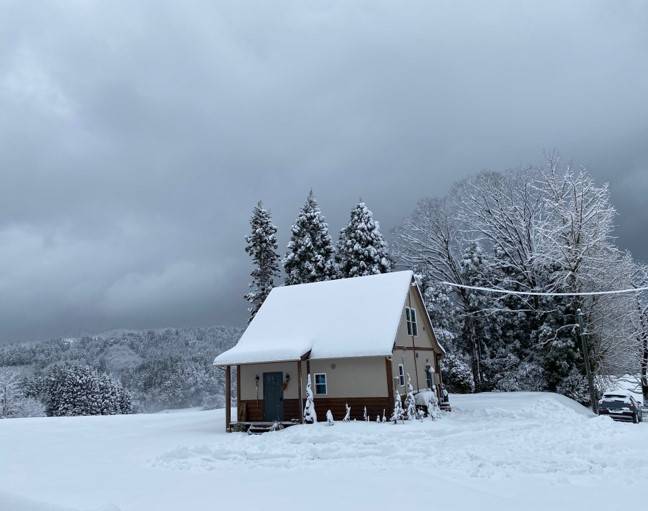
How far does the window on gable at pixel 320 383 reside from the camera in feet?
70.3

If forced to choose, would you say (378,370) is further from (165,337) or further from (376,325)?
(165,337)

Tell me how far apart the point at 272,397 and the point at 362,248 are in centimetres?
1692

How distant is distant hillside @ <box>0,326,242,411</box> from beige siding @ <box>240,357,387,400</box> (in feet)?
195

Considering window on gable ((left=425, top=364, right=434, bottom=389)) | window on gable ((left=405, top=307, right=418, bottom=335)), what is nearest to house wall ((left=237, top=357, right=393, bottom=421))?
window on gable ((left=405, top=307, right=418, bottom=335))

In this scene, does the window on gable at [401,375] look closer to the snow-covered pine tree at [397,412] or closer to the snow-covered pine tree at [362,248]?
the snow-covered pine tree at [397,412]

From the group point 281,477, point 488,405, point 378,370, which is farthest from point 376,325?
point 281,477

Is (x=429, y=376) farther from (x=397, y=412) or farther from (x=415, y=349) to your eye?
(x=397, y=412)

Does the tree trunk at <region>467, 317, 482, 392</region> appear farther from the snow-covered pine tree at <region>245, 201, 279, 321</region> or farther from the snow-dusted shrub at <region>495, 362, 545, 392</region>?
the snow-covered pine tree at <region>245, 201, 279, 321</region>

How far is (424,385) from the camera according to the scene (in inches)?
976

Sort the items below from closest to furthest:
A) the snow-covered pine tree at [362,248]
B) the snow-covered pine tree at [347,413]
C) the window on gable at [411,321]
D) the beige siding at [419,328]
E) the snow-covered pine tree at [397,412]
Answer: the snow-covered pine tree at [397,412] < the snow-covered pine tree at [347,413] < the beige siding at [419,328] < the window on gable at [411,321] < the snow-covered pine tree at [362,248]

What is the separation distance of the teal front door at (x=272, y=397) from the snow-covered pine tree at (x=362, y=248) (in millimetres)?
15136

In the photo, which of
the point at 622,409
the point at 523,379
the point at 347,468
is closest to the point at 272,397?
the point at 347,468

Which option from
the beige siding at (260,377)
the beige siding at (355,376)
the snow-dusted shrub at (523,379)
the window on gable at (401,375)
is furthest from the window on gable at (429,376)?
the snow-dusted shrub at (523,379)

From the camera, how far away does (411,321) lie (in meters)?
24.5
